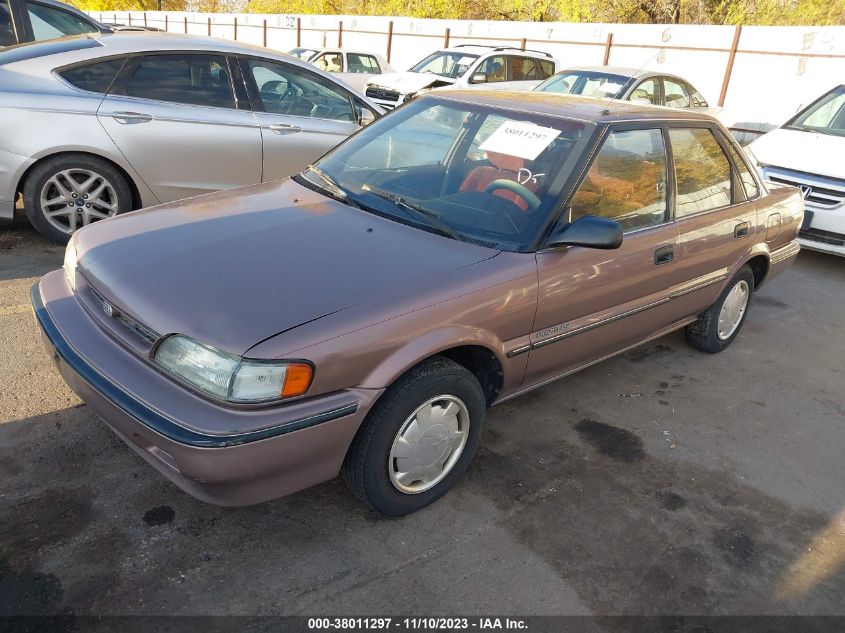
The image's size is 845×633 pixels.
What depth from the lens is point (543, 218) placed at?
9.82 feet

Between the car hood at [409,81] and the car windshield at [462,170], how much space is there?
9195 millimetres

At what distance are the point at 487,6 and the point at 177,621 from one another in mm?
30259

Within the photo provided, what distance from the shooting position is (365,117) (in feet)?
19.4

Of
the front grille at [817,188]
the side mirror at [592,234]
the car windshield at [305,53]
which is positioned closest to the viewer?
the side mirror at [592,234]

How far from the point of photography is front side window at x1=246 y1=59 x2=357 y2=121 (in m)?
5.54

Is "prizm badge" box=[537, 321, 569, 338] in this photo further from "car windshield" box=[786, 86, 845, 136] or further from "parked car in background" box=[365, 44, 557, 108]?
"parked car in background" box=[365, 44, 557, 108]

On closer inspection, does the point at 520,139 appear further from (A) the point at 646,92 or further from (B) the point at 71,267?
(A) the point at 646,92

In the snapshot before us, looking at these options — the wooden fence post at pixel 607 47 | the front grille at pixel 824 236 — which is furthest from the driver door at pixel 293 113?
the wooden fence post at pixel 607 47

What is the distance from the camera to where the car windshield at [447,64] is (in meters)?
13.0

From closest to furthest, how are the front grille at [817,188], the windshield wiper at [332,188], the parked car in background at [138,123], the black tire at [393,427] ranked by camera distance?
1. the black tire at [393,427]
2. the windshield wiper at [332,188]
3. the parked car in background at [138,123]
4. the front grille at [817,188]

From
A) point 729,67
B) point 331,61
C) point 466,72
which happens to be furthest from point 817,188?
point 331,61

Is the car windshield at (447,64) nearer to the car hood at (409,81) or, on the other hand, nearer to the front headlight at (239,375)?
the car hood at (409,81)

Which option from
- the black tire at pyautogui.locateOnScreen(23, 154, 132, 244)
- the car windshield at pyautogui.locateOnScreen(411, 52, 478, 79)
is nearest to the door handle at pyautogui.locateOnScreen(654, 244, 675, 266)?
the black tire at pyautogui.locateOnScreen(23, 154, 132, 244)

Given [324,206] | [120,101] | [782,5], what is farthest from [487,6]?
[324,206]
